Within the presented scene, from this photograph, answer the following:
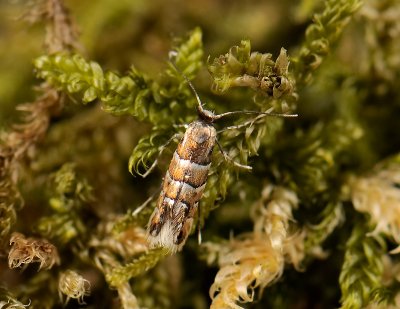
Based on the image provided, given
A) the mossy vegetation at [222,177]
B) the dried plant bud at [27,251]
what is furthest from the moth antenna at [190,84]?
the dried plant bud at [27,251]

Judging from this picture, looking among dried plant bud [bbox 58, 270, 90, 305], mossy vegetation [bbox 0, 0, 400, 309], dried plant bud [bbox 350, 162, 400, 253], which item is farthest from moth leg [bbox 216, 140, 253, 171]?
dried plant bud [bbox 58, 270, 90, 305]

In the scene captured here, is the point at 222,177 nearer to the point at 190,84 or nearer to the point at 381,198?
the point at 190,84

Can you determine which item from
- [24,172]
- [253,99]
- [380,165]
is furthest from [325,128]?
[24,172]

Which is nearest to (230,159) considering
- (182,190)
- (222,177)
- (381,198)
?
(222,177)

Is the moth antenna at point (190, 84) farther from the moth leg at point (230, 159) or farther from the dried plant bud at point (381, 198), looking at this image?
the dried plant bud at point (381, 198)

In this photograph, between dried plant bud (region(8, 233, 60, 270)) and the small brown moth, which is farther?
the small brown moth

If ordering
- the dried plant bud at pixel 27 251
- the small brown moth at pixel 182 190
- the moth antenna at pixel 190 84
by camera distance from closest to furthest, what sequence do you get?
the dried plant bud at pixel 27 251 → the small brown moth at pixel 182 190 → the moth antenna at pixel 190 84

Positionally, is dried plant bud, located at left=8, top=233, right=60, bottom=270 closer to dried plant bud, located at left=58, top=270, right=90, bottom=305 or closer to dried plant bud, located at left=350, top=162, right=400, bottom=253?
dried plant bud, located at left=58, top=270, right=90, bottom=305

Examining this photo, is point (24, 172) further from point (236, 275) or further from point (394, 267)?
point (394, 267)
